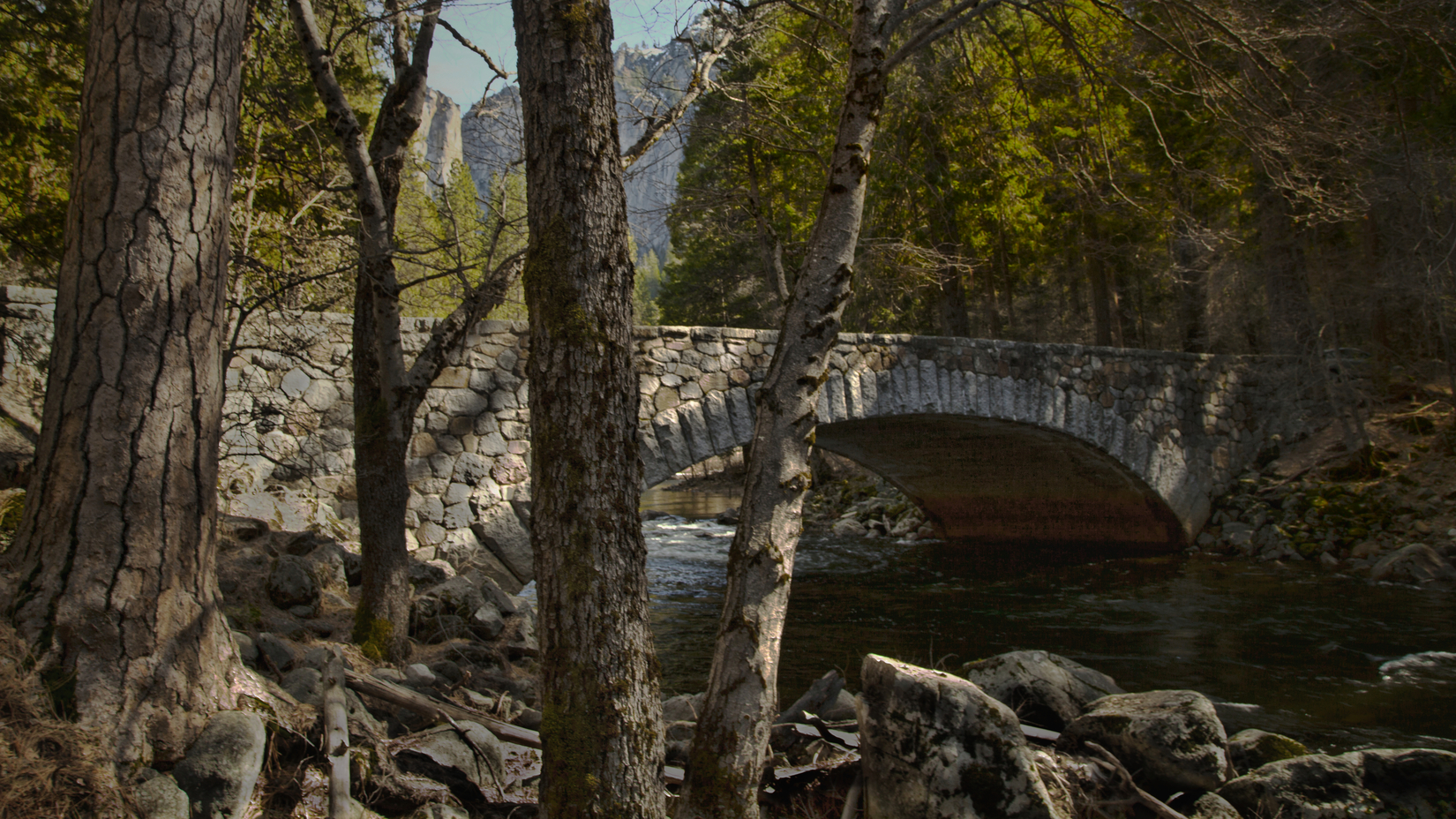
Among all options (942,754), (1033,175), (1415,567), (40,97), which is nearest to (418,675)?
(942,754)

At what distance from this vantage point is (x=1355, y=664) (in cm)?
548

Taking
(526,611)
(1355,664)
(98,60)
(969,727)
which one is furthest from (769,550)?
(1355,664)

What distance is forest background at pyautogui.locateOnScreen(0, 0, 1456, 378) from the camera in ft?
13.3

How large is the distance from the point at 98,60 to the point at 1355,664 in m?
7.20

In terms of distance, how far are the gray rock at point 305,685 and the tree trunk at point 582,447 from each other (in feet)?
3.36

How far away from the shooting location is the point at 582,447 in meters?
1.94

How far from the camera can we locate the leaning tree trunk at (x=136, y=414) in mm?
2020

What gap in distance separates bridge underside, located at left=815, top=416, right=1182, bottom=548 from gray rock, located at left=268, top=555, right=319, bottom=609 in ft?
18.0

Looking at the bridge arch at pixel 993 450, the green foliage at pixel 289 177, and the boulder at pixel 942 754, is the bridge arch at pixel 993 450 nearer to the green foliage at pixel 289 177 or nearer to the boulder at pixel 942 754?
the green foliage at pixel 289 177

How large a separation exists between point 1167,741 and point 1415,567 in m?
6.55

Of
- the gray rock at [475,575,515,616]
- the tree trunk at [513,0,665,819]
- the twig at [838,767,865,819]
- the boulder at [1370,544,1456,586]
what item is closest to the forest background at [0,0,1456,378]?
the tree trunk at [513,0,665,819]

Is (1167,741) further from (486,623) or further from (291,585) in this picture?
(291,585)

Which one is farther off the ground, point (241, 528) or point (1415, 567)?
point (241, 528)

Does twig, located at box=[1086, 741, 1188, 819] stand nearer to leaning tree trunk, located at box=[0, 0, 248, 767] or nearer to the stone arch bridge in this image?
leaning tree trunk, located at box=[0, 0, 248, 767]
